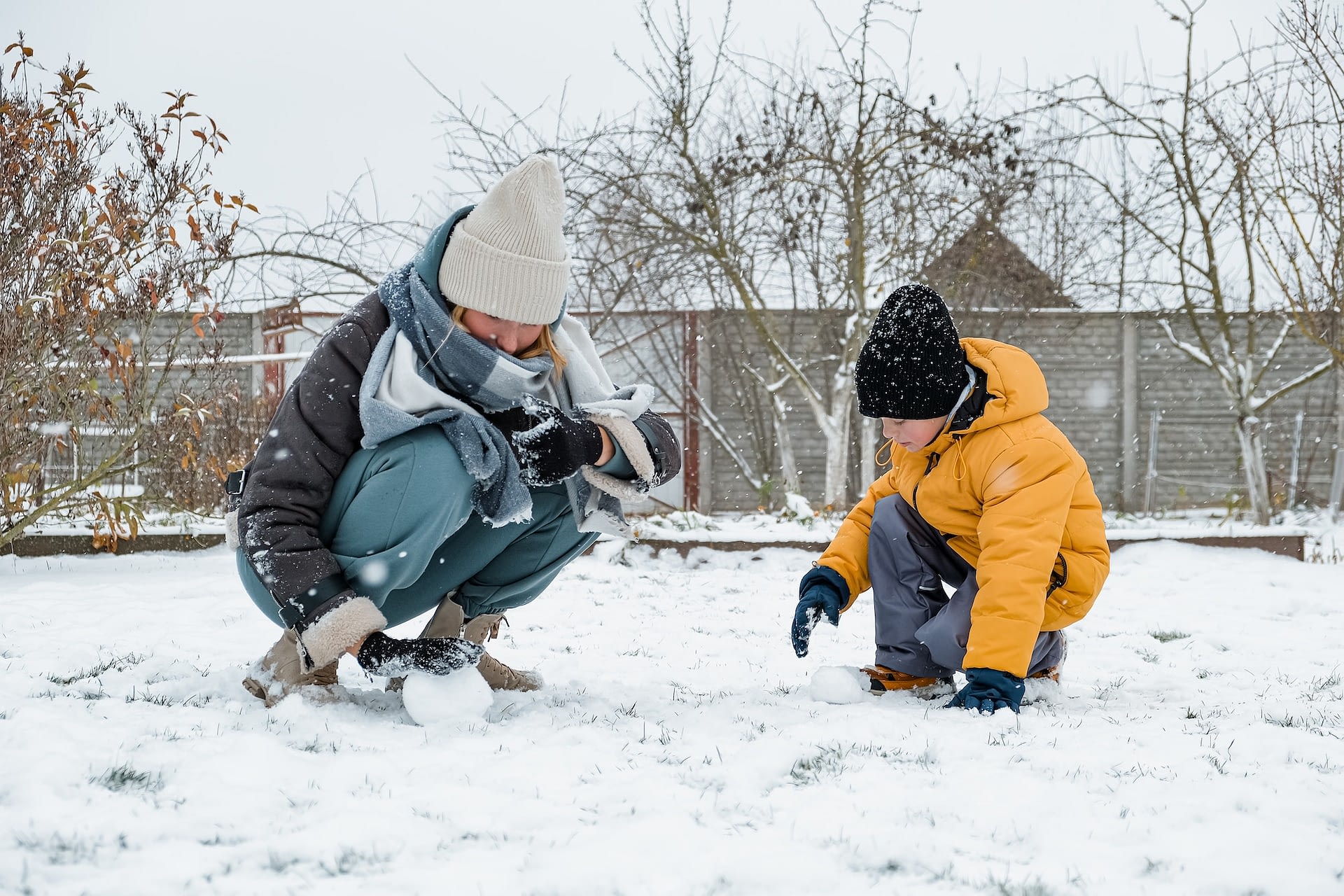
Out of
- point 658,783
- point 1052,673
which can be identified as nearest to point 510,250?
point 658,783

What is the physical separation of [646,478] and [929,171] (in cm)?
516

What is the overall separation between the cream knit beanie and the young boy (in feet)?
2.40

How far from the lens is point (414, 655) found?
1847 mm

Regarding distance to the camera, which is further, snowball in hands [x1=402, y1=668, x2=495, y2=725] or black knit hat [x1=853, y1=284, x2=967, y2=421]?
black knit hat [x1=853, y1=284, x2=967, y2=421]

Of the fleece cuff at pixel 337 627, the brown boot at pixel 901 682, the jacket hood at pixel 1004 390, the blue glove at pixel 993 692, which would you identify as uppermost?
the jacket hood at pixel 1004 390

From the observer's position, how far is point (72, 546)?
457 cm

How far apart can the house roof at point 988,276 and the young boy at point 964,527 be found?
4.84 metres

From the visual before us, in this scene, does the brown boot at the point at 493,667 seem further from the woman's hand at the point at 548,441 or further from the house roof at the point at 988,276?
the house roof at the point at 988,276

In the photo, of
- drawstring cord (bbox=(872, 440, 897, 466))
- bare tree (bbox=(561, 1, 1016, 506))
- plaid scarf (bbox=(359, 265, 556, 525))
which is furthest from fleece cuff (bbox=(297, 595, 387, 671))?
bare tree (bbox=(561, 1, 1016, 506))

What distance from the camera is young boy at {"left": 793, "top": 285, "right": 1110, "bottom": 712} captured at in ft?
6.64

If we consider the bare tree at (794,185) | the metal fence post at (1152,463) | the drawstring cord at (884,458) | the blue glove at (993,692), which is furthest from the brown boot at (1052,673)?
the metal fence post at (1152,463)

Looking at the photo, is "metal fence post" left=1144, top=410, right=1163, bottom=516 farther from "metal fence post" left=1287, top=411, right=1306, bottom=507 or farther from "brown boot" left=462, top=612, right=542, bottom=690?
"brown boot" left=462, top=612, right=542, bottom=690

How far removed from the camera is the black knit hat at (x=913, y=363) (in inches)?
84.6

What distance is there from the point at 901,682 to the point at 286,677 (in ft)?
4.41
